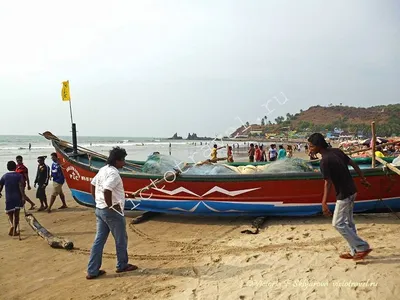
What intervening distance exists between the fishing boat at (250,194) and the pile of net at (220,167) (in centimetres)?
48

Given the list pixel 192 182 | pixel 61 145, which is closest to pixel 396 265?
pixel 192 182

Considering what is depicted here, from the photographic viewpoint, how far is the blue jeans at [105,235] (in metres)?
4.69

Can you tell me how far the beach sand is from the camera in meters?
3.85

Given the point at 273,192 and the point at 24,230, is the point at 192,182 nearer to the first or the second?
the point at 273,192

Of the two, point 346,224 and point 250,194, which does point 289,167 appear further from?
point 346,224

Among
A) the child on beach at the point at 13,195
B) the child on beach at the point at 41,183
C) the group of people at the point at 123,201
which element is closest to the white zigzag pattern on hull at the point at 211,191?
the group of people at the point at 123,201

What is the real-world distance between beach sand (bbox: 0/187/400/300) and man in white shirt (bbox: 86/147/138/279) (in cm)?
20

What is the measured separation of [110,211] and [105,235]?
1.34 feet

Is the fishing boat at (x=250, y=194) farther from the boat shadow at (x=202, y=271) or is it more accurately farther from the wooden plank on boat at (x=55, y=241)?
the boat shadow at (x=202, y=271)

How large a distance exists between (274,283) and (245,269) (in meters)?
0.59

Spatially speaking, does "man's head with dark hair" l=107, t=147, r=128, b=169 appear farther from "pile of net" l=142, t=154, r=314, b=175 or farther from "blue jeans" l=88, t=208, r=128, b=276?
"pile of net" l=142, t=154, r=314, b=175

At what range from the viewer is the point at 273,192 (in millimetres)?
6957

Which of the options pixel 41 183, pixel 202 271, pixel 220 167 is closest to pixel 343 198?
pixel 202 271

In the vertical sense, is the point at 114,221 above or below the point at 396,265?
above
